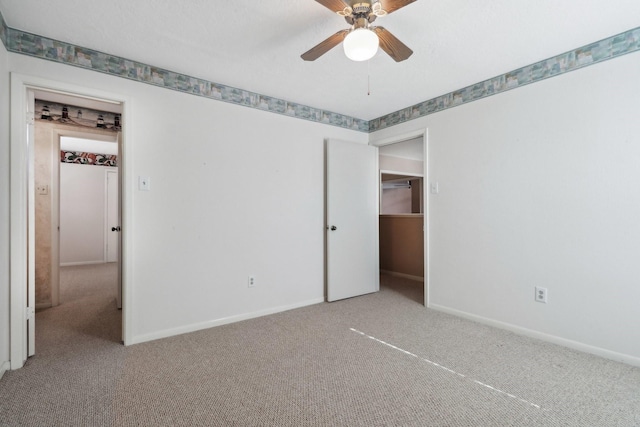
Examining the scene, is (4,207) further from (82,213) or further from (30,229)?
(82,213)

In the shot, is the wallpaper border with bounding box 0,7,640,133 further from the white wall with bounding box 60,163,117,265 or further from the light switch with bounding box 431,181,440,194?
the white wall with bounding box 60,163,117,265

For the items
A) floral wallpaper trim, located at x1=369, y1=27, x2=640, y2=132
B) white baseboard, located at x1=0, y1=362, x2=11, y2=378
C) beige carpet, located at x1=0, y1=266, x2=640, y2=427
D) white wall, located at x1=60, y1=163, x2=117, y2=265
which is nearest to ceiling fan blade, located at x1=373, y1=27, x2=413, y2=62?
floral wallpaper trim, located at x1=369, y1=27, x2=640, y2=132

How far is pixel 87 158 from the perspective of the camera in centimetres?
640

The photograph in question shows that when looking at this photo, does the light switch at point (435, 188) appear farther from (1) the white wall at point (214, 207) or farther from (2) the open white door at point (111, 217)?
(2) the open white door at point (111, 217)

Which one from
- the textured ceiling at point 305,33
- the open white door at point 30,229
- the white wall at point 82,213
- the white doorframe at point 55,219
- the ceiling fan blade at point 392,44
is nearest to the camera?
the ceiling fan blade at point 392,44

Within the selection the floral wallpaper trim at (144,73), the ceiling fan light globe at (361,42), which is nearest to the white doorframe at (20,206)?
the floral wallpaper trim at (144,73)

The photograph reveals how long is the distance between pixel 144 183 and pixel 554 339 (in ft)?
12.1

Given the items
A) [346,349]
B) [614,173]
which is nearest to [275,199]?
[346,349]

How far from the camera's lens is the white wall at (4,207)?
6.30 ft

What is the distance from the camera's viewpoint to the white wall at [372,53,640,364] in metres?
2.14

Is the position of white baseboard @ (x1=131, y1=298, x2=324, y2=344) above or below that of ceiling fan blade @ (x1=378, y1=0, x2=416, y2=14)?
below

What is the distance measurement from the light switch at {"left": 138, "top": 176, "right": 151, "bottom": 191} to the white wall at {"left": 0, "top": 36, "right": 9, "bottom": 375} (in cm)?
78

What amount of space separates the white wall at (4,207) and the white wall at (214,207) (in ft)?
0.66

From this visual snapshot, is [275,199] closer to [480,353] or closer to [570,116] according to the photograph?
[480,353]
